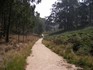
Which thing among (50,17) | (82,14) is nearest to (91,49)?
(82,14)

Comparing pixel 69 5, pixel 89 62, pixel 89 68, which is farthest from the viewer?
pixel 69 5

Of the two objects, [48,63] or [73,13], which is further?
[73,13]

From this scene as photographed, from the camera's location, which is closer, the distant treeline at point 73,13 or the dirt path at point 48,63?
the dirt path at point 48,63

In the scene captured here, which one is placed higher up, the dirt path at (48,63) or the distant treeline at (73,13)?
the distant treeline at (73,13)

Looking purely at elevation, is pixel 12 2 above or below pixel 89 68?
above

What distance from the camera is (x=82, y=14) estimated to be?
270ft

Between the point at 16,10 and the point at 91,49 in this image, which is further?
the point at 16,10

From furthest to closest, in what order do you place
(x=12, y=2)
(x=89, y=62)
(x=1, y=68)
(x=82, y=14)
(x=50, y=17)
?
(x=50, y=17) → (x=82, y=14) → (x=12, y=2) → (x=89, y=62) → (x=1, y=68)

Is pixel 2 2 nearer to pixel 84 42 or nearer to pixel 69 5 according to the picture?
pixel 84 42

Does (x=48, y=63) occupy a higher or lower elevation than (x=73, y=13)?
lower

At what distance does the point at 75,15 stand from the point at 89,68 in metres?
75.6

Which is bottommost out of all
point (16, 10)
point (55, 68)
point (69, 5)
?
point (55, 68)

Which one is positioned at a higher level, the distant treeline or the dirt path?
the distant treeline

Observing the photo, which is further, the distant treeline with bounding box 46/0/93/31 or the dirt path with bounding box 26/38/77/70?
the distant treeline with bounding box 46/0/93/31
